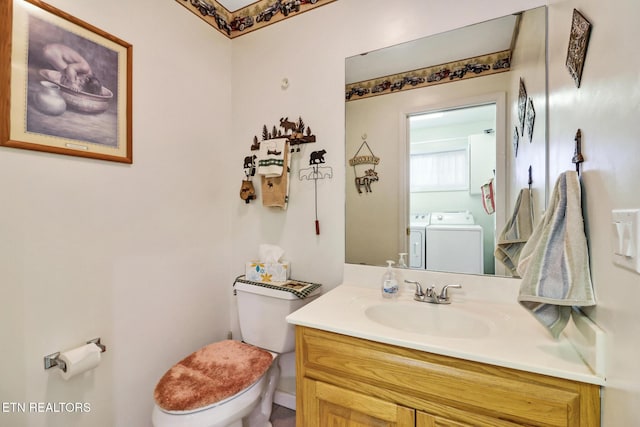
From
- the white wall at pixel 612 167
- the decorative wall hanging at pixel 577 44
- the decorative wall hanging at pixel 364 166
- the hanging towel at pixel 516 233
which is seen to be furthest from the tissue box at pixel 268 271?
the decorative wall hanging at pixel 577 44

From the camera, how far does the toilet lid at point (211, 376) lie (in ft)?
3.55

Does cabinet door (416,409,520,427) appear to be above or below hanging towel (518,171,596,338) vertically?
below

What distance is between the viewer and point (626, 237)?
517mm

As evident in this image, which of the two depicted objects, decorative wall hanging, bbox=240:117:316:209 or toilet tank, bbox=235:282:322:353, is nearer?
toilet tank, bbox=235:282:322:353

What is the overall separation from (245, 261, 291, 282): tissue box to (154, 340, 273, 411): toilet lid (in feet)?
1.20

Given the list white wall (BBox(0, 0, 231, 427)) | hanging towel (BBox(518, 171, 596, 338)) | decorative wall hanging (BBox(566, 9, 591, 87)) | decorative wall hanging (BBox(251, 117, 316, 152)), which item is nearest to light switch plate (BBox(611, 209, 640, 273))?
hanging towel (BBox(518, 171, 596, 338))

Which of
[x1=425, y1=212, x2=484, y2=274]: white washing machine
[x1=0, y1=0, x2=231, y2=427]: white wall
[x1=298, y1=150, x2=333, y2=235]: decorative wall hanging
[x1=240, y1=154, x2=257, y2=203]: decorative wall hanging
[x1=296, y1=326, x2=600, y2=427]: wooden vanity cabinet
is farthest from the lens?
[x1=240, y1=154, x2=257, y2=203]: decorative wall hanging

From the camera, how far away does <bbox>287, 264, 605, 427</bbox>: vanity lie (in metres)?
0.70

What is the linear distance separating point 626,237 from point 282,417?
1.79 metres

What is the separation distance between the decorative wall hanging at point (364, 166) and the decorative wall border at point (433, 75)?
0.28m

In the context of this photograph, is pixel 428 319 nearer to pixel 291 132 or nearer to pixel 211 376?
pixel 211 376

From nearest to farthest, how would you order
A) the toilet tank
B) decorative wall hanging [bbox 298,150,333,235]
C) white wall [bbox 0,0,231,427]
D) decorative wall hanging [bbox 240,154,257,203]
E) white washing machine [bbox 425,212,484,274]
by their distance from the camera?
1. white wall [bbox 0,0,231,427]
2. white washing machine [bbox 425,212,484,274]
3. the toilet tank
4. decorative wall hanging [bbox 298,150,333,235]
5. decorative wall hanging [bbox 240,154,257,203]

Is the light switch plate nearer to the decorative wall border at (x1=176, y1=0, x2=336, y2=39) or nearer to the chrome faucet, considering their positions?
the chrome faucet

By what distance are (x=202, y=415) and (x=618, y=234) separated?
1392 millimetres
